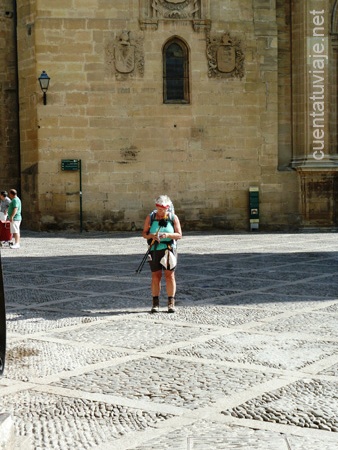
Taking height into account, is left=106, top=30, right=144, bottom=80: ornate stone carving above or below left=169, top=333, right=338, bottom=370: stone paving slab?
above

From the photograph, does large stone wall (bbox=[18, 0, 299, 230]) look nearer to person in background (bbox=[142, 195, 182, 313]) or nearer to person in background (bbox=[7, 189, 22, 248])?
person in background (bbox=[7, 189, 22, 248])

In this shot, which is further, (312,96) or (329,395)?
(312,96)

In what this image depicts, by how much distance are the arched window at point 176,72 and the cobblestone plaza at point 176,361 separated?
12.5m

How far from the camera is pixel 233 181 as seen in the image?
25859 millimetres

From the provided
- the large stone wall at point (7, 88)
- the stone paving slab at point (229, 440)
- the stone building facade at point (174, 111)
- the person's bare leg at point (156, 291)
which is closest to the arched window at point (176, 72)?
the stone building facade at point (174, 111)

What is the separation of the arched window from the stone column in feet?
11.5

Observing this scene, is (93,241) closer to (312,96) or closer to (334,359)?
(312,96)

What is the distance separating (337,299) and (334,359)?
3.73 metres

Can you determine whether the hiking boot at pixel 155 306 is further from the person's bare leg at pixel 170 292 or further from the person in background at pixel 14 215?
the person in background at pixel 14 215

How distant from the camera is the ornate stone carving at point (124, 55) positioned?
25016mm

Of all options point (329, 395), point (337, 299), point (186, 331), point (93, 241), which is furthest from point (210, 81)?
point (329, 395)

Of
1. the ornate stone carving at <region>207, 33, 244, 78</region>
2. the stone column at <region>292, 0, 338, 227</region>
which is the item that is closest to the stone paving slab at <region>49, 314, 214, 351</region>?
the ornate stone carving at <region>207, 33, 244, 78</region>

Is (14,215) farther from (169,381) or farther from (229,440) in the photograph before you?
(229,440)

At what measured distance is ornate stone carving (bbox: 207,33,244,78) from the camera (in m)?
25.6
